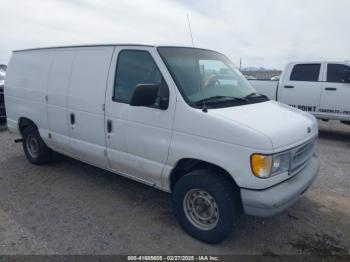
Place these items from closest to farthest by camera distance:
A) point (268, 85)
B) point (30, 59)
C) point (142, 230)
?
point (142, 230) < point (30, 59) < point (268, 85)

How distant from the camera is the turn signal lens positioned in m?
2.90

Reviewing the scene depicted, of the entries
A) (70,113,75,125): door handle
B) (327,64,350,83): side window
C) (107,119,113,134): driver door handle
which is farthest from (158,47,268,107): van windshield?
(327,64,350,83): side window

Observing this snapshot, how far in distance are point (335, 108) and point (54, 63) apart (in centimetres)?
716

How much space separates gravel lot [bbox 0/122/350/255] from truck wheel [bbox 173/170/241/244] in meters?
0.16

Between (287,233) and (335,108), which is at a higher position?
(335,108)

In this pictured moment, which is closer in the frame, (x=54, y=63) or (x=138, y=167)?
(x=138, y=167)

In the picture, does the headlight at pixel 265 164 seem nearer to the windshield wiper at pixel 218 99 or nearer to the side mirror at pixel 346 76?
the windshield wiper at pixel 218 99

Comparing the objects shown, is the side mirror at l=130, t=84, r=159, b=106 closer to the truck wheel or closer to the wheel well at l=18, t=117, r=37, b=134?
the truck wheel

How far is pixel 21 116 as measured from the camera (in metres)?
5.69

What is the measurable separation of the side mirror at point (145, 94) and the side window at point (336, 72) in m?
6.77

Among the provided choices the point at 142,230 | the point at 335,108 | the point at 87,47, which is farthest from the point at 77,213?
the point at 335,108

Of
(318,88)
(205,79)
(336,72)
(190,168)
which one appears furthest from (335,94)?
(190,168)

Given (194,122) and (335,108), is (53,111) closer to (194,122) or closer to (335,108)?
(194,122)

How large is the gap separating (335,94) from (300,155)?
5814mm
